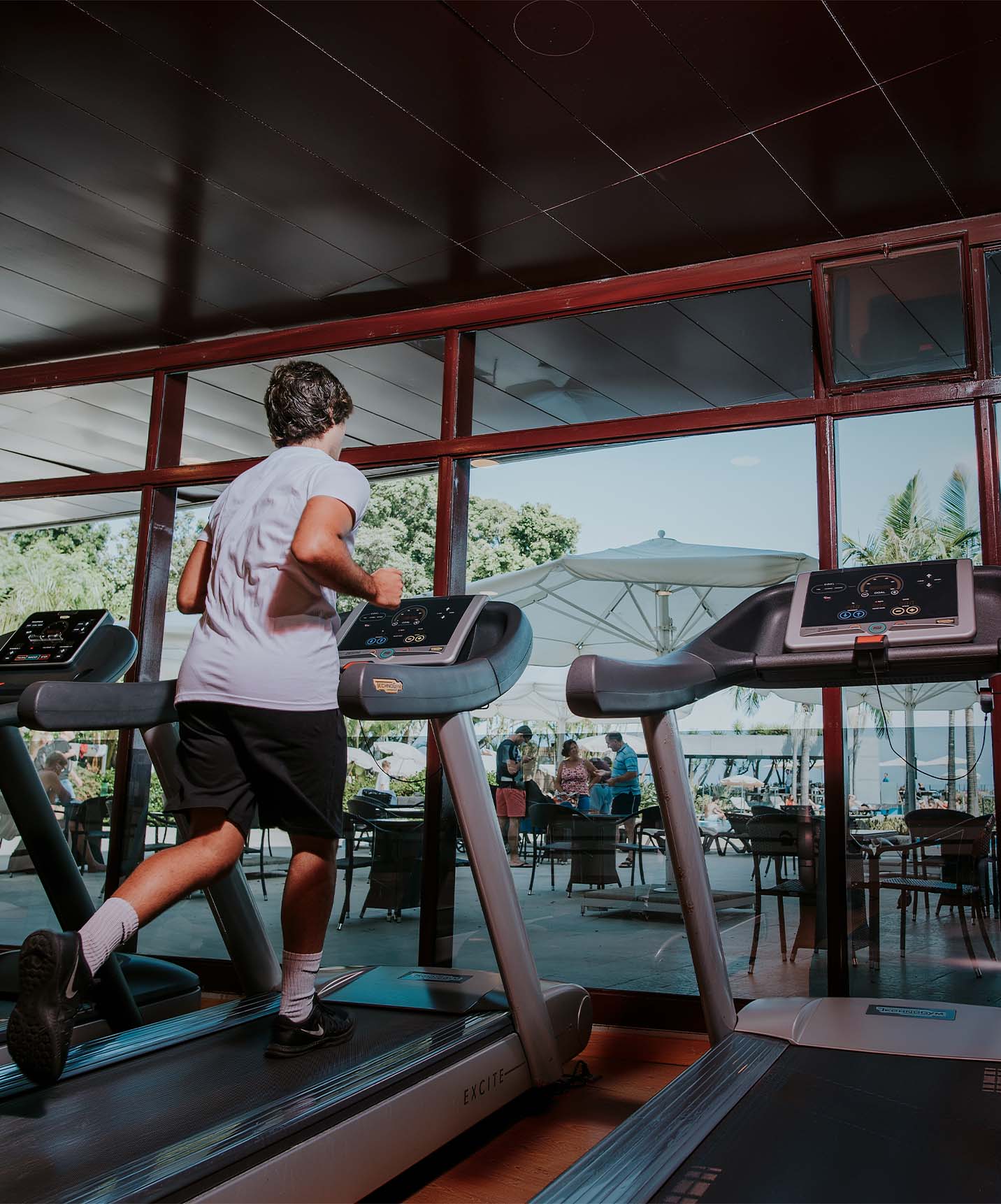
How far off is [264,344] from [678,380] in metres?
1.62

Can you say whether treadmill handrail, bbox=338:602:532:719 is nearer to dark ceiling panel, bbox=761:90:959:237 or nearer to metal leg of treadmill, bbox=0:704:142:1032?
metal leg of treadmill, bbox=0:704:142:1032

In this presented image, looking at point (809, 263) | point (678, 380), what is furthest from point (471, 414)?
point (809, 263)

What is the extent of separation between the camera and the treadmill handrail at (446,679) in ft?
6.35

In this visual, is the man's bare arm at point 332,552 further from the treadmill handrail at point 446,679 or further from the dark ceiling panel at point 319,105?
the dark ceiling panel at point 319,105

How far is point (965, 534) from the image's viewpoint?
9.77 ft

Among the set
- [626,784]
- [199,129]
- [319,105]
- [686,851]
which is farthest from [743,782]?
[199,129]

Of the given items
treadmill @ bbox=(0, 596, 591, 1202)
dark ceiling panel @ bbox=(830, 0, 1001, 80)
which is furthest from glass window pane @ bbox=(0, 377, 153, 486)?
dark ceiling panel @ bbox=(830, 0, 1001, 80)

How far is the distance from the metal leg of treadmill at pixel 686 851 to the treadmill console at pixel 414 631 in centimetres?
57

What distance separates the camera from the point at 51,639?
9.11 ft

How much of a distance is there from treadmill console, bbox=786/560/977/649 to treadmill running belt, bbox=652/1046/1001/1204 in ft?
2.65

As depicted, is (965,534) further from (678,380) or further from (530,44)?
(530,44)

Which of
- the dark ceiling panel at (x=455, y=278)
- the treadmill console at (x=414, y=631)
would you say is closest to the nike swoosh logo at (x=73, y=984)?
the treadmill console at (x=414, y=631)

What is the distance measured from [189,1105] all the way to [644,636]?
2028 millimetres

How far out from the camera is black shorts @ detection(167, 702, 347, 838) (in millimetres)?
2062
